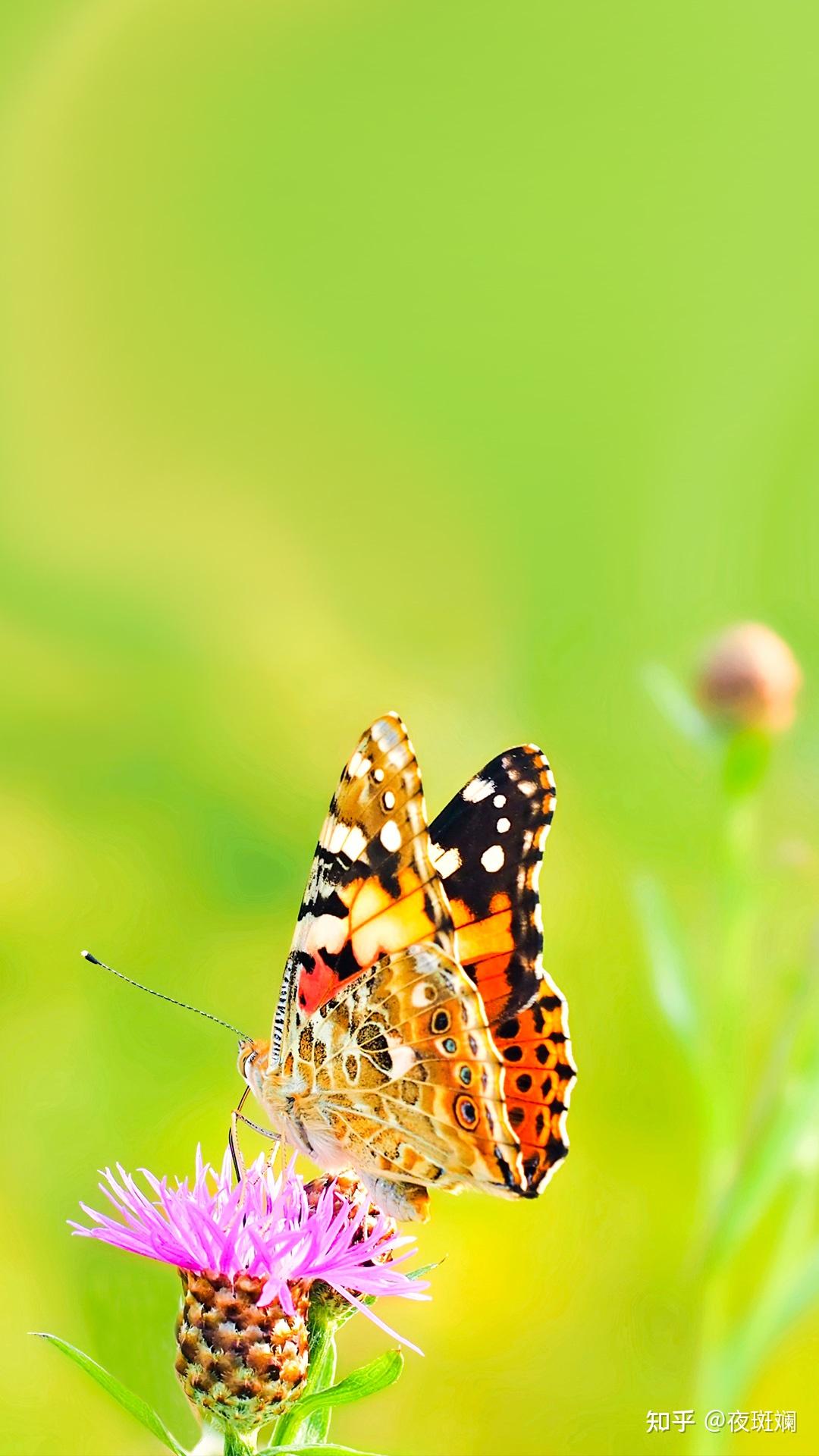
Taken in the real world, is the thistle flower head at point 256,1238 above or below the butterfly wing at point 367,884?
below

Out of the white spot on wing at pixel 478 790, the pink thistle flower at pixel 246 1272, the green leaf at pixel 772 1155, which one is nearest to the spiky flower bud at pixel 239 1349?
the pink thistle flower at pixel 246 1272

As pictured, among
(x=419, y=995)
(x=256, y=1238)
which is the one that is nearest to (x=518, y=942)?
(x=419, y=995)

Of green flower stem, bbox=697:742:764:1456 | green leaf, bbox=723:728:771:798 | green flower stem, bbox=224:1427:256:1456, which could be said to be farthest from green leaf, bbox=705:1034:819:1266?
green flower stem, bbox=224:1427:256:1456

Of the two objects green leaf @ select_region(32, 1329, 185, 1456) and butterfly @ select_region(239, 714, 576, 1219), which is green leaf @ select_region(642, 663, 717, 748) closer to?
butterfly @ select_region(239, 714, 576, 1219)

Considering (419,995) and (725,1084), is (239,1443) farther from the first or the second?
(725,1084)

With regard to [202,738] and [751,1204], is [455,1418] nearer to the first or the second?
[751,1204]

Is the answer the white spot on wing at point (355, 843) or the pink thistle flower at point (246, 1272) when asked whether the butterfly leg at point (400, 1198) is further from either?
the white spot on wing at point (355, 843)
